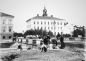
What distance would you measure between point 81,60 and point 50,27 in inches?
682

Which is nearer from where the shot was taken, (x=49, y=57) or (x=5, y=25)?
(x=49, y=57)

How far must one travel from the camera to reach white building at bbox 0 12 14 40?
372 centimetres

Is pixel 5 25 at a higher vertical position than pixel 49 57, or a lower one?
higher

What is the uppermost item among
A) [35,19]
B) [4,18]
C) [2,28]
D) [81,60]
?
[35,19]

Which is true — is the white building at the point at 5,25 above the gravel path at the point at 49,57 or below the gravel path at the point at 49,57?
above

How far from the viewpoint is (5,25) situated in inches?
157

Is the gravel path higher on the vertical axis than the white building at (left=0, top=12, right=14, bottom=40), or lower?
lower

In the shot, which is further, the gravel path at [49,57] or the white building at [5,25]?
the white building at [5,25]

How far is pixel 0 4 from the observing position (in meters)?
3.15

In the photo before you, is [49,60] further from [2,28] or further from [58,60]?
[2,28]

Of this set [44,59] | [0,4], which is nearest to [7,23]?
[0,4]

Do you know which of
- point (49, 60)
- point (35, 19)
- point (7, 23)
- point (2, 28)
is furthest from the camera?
point (35, 19)

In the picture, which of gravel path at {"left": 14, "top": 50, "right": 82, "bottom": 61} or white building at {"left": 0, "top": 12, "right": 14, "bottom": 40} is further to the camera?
white building at {"left": 0, "top": 12, "right": 14, "bottom": 40}

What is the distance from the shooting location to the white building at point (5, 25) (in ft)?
12.2
